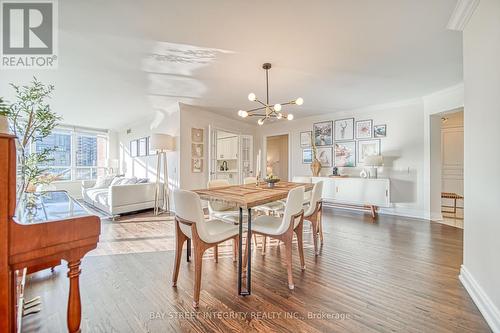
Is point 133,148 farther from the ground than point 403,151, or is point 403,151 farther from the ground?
point 133,148

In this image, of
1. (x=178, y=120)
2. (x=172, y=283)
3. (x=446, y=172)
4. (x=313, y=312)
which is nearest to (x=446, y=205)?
(x=446, y=172)

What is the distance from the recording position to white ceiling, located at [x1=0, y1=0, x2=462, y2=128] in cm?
189

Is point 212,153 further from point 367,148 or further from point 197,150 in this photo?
point 367,148

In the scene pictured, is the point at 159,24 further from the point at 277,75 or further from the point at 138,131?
the point at 138,131

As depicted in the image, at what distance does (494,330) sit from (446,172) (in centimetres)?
540

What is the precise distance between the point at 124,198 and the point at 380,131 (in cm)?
583

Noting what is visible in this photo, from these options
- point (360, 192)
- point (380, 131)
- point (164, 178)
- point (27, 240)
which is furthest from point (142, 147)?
point (380, 131)

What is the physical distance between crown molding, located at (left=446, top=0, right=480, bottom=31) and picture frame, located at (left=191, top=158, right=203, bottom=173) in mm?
4670

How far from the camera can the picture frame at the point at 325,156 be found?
547cm

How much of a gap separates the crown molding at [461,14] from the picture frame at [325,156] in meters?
3.56

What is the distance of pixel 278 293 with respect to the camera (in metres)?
1.83

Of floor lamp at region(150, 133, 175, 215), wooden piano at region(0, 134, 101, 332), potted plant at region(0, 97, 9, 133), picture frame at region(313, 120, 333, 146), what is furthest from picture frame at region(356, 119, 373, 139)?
potted plant at region(0, 97, 9, 133)

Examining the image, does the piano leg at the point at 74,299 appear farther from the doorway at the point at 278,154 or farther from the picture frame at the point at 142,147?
the doorway at the point at 278,154

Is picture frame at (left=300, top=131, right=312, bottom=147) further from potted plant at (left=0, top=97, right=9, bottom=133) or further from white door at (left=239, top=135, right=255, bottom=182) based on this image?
potted plant at (left=0, top=97, right=9, bottom=133)
